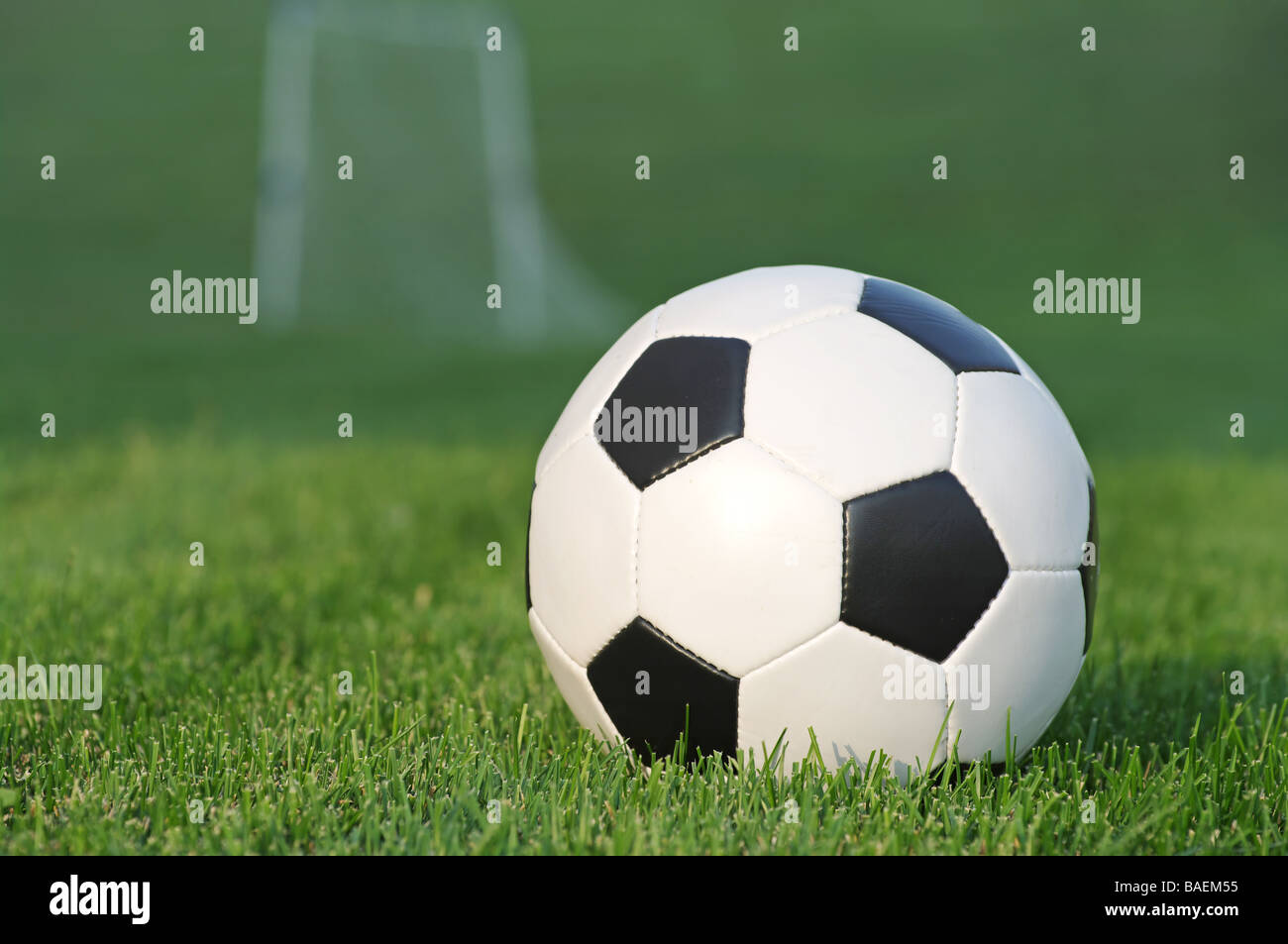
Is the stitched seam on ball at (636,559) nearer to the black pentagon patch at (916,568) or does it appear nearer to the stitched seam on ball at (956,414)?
the black pentagon patch at (916,568)

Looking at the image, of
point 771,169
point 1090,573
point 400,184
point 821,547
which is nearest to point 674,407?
point 821,547

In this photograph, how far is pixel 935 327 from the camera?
2863 millimetres

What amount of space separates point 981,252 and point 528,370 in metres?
15.5

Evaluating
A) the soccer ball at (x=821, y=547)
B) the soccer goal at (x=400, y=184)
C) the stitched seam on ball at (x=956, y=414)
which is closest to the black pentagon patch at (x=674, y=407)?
the soccer ball at (x=821, y=547)

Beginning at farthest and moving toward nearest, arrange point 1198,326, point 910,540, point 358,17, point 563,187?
point 563,187
point 1198,326
point 358,17
point 910,540

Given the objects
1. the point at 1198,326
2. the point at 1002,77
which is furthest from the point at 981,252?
the point at 1002,77

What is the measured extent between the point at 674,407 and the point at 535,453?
5283 mm

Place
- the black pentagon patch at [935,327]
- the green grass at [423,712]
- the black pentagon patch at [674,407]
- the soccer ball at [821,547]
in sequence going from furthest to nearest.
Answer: the black pentagon patch at [935,327]
the black pentagon patch at [674,407]
the soccer ball at [821,547]
the green grass at [423,712]

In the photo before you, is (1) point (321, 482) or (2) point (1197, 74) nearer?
(1) point (321, 482)

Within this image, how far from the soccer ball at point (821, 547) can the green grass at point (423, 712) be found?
16cm

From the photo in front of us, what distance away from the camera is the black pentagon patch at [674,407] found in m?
2.65

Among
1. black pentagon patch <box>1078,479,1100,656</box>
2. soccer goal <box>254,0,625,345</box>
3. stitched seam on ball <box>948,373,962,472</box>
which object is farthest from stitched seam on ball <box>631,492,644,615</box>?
soccer goal <box>254,0,625,345</box>

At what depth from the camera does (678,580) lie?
8.52 ft

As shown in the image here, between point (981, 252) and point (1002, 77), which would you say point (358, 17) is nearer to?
point (981, 252)
